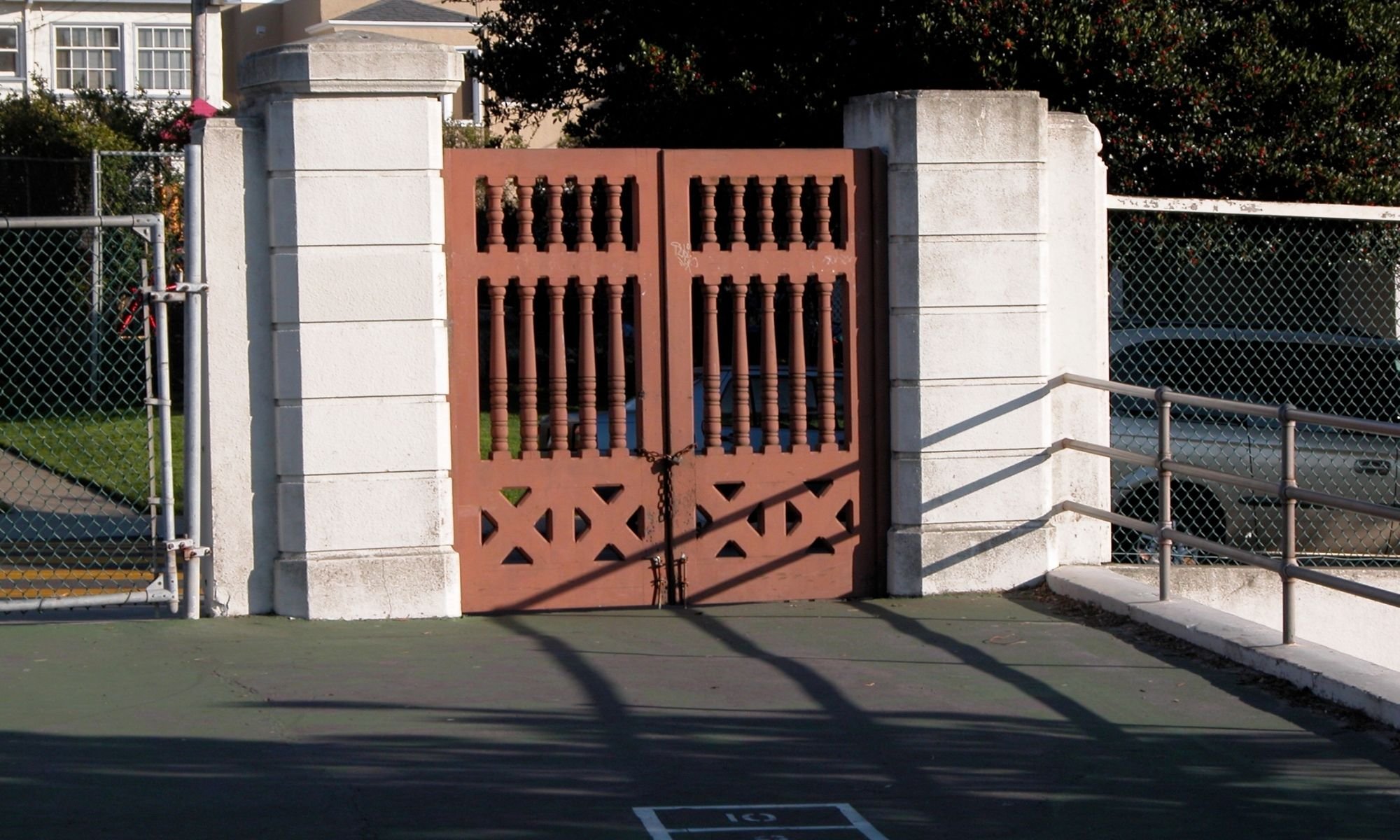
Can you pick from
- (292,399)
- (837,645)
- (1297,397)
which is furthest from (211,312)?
(1297,397)

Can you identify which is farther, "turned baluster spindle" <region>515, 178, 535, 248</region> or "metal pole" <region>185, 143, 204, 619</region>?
"turned baluster spindle" <region>515, 178, 535, 248</region>

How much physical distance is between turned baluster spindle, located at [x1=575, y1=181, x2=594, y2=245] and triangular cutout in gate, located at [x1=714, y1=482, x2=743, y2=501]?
1463 millimetres

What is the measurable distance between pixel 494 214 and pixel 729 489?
6.34ft

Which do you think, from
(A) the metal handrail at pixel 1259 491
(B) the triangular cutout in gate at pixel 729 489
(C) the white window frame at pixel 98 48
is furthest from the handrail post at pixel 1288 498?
(C) the white window frame at pixel 98 48

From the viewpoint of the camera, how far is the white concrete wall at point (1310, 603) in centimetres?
928

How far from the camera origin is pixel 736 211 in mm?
8852

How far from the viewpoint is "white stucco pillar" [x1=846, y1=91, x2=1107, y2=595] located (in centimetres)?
900

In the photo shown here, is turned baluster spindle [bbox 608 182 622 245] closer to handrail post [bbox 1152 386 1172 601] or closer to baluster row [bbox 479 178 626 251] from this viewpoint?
baluster row [bbox 479 178 626 251]

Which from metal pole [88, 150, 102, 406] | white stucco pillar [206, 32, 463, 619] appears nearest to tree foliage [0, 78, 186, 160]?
metal pole [88, 150, 102, 406]

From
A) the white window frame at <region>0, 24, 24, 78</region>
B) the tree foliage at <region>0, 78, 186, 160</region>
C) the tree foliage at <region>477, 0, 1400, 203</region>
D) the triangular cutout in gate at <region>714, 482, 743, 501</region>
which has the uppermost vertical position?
the white window frame at <region>0, 24, 24, 78</region>

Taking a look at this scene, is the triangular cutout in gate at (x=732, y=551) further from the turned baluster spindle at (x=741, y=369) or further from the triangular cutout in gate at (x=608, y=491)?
the triangular cutout in gate at (x=608, y=491)

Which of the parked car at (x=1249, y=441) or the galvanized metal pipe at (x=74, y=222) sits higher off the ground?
the galvanized metal pipe at (x=74, y=222)

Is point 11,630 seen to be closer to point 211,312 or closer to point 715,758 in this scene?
point 211,312

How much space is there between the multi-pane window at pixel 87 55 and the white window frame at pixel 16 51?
29.1 inches
